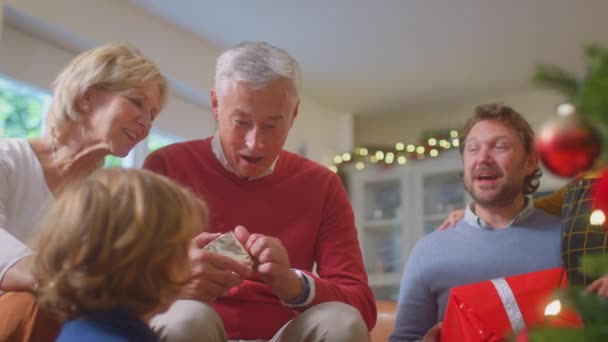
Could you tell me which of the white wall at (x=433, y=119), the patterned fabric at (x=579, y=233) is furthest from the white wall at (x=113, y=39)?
the patterned fabric at (x=579, y=233)

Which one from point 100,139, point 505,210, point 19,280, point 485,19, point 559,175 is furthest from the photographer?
point 485,19

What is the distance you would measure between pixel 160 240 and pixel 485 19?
3056 millimetres

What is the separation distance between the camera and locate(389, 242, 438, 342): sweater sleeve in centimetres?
186

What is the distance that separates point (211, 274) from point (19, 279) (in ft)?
1.08

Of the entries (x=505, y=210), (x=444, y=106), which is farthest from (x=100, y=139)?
(x=444, y=106)

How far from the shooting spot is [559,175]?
633 millimetres

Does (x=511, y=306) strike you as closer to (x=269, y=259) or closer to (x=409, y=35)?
(x=269, y=259)

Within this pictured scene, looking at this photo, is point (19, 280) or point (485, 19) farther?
point (485, 19)

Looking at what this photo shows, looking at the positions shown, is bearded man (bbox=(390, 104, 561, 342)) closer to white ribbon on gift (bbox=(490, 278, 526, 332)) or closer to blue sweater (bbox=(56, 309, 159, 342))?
white ribbon on gift (bbox=(490, 278, 526, 332))

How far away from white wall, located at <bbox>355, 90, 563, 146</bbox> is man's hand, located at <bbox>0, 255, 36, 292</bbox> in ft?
13.0

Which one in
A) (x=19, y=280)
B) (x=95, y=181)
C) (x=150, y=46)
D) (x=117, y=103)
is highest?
(x=150, y=46)

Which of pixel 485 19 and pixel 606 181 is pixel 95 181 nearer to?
pixel 606 181

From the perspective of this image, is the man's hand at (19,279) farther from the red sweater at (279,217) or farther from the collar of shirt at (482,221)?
the collar of shirt at (482,221)

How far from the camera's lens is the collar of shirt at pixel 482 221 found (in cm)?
196
